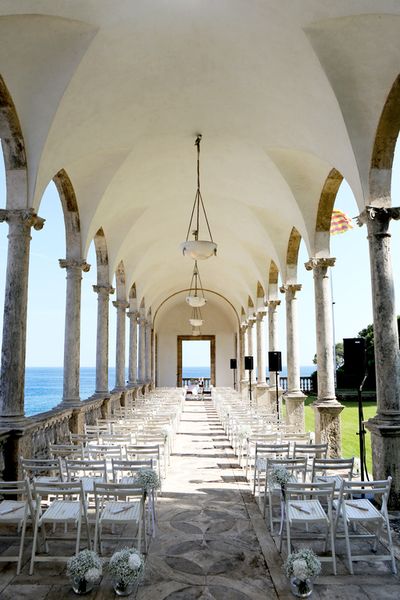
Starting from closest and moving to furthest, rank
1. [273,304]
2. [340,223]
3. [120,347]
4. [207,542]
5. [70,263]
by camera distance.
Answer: [207,542] → [70,263] → [340,223] → [273,304] → [120,347]

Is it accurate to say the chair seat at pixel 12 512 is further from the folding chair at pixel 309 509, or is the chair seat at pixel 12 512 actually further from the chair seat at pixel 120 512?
the folding chair at pixel 309 509

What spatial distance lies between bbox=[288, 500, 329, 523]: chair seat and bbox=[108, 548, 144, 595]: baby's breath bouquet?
137 centimetres

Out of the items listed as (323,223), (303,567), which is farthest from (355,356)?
(323,223)

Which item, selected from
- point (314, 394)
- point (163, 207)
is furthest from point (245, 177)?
point (314, 394)

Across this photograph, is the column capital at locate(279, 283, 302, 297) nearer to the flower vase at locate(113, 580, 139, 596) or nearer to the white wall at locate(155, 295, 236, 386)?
the flower vase at locate(113, 580, 139, 596)

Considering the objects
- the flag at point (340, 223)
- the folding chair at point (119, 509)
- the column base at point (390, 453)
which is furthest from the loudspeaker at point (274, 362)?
the folding chair at point (119, 509)

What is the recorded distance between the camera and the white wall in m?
30.9

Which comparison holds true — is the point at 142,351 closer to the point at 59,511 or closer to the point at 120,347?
the point at 120,347

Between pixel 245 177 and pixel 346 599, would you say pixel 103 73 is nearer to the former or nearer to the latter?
pixel 245 177

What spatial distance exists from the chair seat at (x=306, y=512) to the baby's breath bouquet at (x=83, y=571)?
5.45 feet

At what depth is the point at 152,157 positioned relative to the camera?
9.87 m

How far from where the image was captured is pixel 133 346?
2053cm

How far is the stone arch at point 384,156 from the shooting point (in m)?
6.07

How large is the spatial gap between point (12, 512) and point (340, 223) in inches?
381
